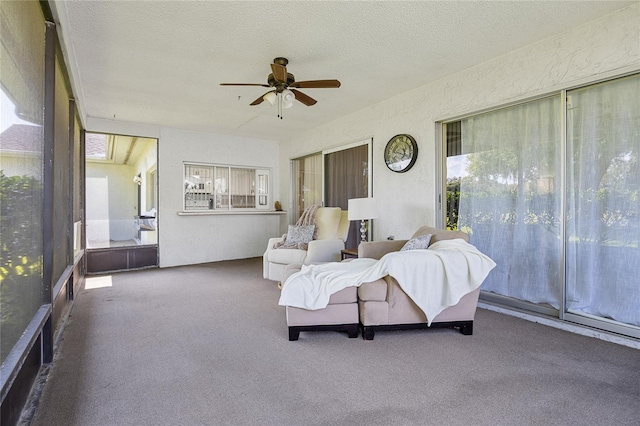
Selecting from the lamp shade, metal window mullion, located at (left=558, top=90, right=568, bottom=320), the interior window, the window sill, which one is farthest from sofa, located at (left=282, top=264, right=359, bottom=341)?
the interior window

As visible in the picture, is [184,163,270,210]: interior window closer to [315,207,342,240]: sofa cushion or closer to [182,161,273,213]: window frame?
[182,161,273,213]: window frame

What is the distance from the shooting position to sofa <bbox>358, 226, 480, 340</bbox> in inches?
100

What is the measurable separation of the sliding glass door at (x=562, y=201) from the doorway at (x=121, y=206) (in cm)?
516

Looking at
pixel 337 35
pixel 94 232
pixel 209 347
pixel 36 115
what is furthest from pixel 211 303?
pixel 94 232

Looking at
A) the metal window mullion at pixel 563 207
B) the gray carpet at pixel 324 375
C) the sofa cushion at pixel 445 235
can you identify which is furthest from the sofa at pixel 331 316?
the metal window mullion at pixel 563 207

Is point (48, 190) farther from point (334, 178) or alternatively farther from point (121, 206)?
point (121, 206)

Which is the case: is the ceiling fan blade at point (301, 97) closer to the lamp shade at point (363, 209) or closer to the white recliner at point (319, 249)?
the lamp shade at point (363, 209)

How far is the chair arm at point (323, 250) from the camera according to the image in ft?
14.1

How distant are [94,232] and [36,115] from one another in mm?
4430

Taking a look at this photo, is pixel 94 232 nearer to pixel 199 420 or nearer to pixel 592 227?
pixel 199 420

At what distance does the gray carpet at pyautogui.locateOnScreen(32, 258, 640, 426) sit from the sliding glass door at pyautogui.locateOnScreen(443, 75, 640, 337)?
0.34 meters

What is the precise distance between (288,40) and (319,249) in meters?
2.50

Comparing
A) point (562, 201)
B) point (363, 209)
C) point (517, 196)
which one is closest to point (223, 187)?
point (363, 209)

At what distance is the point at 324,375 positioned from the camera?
6.67 feet
